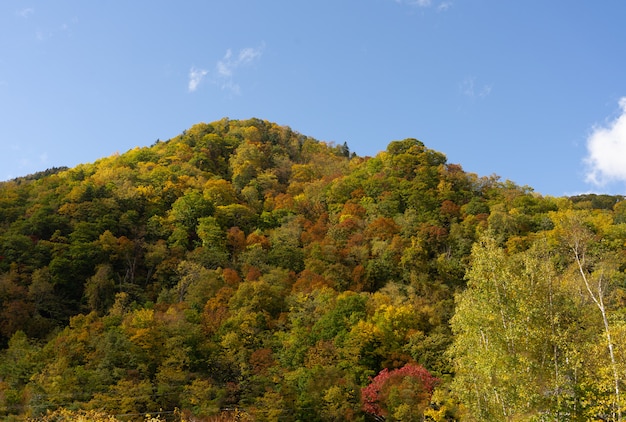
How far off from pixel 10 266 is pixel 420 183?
3981 centimetres

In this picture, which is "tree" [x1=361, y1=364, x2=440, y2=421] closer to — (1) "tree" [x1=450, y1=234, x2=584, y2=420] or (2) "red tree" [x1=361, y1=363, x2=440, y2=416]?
(2) "red tree" [x1=361, y1=363, x2=440, y2=416]

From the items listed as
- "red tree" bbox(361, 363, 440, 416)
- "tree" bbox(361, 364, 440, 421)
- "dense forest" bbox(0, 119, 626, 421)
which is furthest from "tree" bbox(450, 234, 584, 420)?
"red tree" bbox(361, 363, 440, 416)

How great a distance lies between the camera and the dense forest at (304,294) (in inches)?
652

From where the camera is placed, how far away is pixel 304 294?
42438 mm

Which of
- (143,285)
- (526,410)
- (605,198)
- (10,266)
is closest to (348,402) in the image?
(526,410)

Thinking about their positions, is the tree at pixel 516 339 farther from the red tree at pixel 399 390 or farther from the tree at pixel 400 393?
the red tree at pixel 399 390

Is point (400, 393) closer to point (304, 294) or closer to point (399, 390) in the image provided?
point (399, 390)

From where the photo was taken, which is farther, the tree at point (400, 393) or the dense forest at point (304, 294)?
the tree at point (400, 393)

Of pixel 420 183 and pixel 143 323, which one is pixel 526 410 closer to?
pixel 143 323

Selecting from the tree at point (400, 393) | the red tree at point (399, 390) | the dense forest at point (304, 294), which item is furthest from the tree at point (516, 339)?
the red tree at point (399, 390)

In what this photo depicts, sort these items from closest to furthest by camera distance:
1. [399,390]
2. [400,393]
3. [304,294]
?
[400,393] < [399,390] < [304,294]

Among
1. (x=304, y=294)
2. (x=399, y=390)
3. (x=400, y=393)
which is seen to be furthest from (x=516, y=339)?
(x=304, y=294)

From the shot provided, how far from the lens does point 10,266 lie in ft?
144

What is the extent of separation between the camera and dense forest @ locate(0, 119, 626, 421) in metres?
16.6
